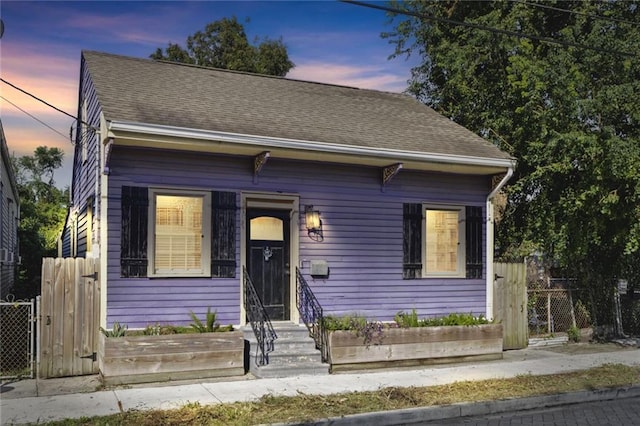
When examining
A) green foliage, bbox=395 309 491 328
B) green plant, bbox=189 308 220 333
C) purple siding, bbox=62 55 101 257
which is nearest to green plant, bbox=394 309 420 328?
green foliage, bbox=395 309 491 328

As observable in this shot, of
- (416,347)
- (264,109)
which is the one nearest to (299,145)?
(264,109)

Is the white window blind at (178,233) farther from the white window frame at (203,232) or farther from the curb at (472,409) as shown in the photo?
the curb at (472,409)

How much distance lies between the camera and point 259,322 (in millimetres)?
10039

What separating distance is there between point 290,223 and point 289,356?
2.53 m

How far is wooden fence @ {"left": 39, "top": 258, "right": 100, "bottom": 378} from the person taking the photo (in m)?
9.26

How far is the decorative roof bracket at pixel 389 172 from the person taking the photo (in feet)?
37.2

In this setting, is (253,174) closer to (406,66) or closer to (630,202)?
(630,202)

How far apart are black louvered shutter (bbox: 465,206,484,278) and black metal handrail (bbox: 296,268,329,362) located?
358 centimetres

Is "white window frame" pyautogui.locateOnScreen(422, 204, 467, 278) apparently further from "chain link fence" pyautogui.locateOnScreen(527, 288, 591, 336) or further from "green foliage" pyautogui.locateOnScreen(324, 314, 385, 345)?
"green foliage" pyautogui.locateOnScreen(324, 314, 385, 345)

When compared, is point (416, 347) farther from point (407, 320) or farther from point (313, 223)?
point (313, 223)

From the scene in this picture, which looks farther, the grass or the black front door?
the black front door

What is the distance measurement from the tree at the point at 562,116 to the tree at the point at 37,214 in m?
13.1

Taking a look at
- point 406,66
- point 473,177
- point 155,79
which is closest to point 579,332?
point 473,177

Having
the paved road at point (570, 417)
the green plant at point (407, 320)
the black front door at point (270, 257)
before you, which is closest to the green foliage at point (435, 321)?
the green plant at point (407, 320)
